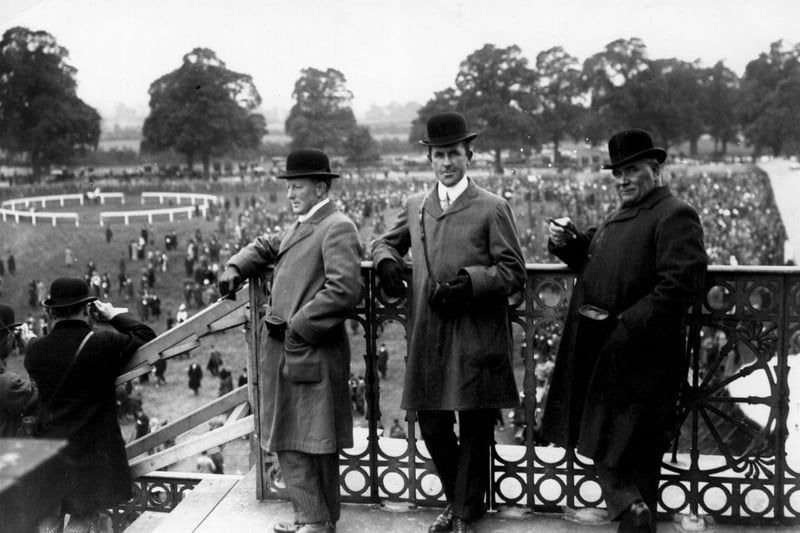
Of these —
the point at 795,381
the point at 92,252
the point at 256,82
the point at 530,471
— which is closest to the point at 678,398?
the point at 530,471

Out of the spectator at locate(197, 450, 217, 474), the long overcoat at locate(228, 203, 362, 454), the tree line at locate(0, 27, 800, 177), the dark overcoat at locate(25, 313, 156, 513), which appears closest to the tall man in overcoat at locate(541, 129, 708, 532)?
the long overcoat at locate(228, 203, 362, 454)

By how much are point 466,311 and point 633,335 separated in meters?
0.78

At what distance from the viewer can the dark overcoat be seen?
15.6ft

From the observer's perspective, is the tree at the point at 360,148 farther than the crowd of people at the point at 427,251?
Yes

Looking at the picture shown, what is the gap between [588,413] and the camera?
3959 mm

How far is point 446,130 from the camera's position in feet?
13.3

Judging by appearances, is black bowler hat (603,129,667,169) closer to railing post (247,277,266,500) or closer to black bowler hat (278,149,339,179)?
black bowler hat (278,149,339,179)

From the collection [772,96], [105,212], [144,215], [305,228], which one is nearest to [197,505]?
[305,228]

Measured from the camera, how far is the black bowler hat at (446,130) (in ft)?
13.3

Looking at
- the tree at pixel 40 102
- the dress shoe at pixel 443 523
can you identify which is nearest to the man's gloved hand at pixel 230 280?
the dress shoe at pixel 443 523

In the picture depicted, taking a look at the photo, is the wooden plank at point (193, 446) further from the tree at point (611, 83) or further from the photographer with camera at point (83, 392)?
the tree at point (611, 83)

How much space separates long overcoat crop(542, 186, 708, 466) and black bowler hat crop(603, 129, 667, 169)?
0.61 feet

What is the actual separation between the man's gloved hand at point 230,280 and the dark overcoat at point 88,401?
0.94 meters

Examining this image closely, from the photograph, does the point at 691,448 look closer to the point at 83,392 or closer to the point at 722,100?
the point at 83,392
